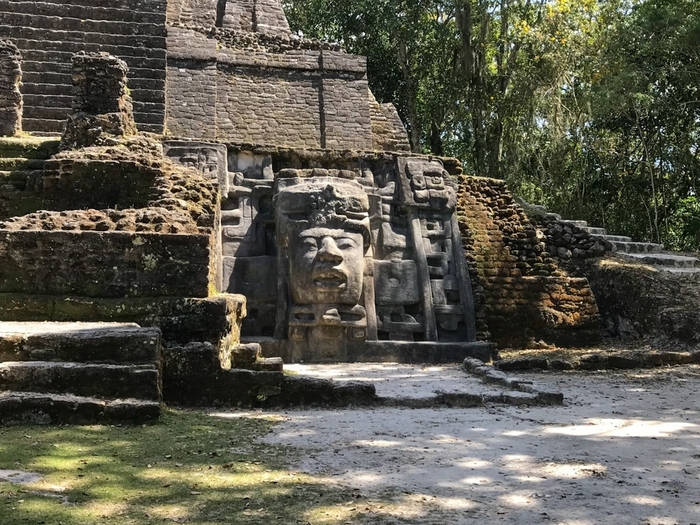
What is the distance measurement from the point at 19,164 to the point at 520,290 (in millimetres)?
6934

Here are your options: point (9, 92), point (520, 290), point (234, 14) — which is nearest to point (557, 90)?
point (234, 14)

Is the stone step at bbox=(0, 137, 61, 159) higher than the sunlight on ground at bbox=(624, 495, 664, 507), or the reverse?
the stone step at bbox=(0, 137, 61, 159)

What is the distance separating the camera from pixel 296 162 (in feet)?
33.2

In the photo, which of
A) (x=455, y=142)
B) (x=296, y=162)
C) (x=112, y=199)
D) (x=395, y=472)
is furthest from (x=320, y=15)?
(x=395, y=472)

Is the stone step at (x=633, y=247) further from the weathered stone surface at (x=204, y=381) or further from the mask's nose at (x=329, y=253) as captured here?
the weathered stone surface at (x=204, y=381)

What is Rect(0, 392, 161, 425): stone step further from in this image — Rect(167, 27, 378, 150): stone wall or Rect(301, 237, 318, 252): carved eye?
A: Rect(167, 27, 378, 150): stone wall

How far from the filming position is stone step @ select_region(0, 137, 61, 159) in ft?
32.0

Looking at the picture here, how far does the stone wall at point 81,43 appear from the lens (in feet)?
40.6

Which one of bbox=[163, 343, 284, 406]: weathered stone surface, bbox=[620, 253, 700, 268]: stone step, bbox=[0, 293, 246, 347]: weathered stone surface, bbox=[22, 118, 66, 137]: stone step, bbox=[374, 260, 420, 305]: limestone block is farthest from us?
bbox=[22, 118, 66, 137]: stone step

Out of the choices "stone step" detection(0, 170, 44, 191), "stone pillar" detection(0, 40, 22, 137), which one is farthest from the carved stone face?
"stone pillar" detection(0, 40, 22, 137)

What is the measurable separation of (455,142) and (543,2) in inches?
233

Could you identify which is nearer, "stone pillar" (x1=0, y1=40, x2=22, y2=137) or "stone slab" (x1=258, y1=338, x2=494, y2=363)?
"stone slab" (x1=258, y1=338, x2=494, y2=363)

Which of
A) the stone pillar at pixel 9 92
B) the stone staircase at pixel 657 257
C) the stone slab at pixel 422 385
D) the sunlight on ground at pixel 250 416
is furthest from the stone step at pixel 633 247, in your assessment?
the stone pillar at pixel 9 92

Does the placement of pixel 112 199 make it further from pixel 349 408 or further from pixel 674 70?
pixel 674 70
